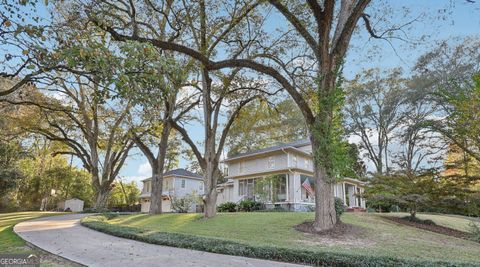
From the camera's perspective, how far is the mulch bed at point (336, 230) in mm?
9719

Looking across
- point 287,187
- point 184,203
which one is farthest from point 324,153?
point 184,203

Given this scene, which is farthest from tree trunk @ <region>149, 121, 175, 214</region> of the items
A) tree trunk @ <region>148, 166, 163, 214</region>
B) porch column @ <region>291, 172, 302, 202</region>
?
porch column @ <region>291, 172, 302, 202</region>

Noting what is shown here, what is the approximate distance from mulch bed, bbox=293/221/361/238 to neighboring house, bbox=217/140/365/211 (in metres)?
10.4

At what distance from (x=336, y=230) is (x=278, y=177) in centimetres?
1292

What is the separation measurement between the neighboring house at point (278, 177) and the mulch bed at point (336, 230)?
411 inches

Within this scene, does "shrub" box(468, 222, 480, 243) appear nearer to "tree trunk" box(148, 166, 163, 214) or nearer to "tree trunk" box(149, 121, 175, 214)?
"tree trunk" box(149, 121, 175, 214)

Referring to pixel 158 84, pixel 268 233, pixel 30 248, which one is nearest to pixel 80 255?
pixel 30 248

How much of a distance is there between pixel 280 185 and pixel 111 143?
13.7 m

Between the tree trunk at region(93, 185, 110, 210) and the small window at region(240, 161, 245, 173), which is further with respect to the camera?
the small window at region(240, 161, 245, 173)

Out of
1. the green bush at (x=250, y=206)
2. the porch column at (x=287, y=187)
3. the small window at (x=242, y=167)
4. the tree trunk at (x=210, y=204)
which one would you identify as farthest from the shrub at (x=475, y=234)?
the small window at (x=242, y=167)

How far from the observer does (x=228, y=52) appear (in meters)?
15.6

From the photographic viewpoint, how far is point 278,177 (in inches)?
902

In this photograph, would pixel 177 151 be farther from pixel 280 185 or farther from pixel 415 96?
pixel 415 96

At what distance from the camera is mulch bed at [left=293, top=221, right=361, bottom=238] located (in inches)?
383
